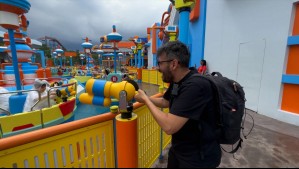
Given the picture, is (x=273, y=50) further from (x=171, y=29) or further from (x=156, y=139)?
(x=156, y=139)

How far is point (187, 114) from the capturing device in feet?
3.68

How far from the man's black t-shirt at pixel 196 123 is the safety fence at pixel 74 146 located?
1.31 feet

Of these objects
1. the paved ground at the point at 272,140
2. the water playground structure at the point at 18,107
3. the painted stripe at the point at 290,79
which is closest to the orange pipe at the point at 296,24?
the painted stripe at the point at 290,79

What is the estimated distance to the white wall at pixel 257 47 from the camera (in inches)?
171

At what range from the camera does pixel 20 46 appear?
10.9 metres

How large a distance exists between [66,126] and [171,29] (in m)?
5.37

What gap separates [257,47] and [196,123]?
4.99 metres

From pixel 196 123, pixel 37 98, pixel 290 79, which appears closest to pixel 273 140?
pixel 290 79

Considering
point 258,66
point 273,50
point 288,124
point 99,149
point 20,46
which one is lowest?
point 288,124

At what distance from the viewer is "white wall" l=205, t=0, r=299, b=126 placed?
435cm

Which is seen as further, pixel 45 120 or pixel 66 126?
pixel 45 120

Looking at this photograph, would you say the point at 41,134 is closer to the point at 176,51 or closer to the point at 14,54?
the point at 176,51

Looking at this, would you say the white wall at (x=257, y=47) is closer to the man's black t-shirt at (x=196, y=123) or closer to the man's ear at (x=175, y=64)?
the man's black t-shirt at (x=196, y=123)

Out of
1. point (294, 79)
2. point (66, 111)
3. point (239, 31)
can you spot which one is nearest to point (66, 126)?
point (66, 111)
